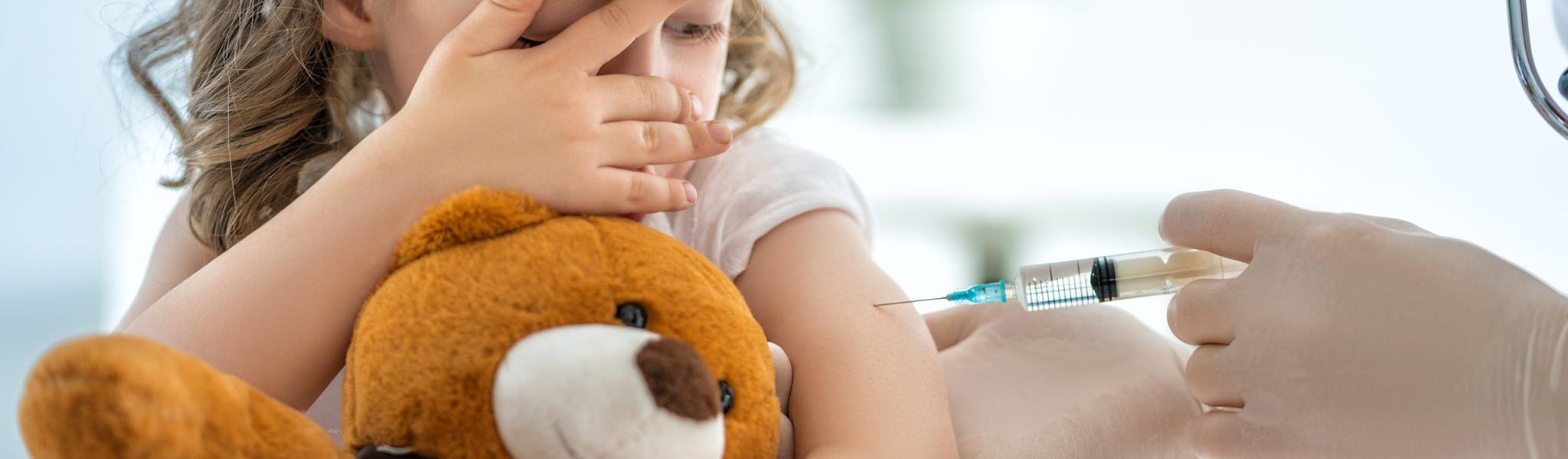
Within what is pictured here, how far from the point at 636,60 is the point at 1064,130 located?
173cm

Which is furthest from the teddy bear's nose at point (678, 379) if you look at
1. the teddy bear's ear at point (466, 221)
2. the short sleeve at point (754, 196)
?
the short sleeve at point (754, 196)

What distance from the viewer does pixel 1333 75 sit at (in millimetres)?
2170

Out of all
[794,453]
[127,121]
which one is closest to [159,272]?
[127,121]

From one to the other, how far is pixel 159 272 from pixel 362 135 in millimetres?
256

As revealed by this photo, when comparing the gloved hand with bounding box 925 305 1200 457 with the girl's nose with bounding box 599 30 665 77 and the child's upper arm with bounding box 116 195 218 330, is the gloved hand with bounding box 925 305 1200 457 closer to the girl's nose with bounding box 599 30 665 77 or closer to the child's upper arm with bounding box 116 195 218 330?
the girl's nose with bounding box 599 30 665 77

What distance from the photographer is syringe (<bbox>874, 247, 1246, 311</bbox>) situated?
0.80 m

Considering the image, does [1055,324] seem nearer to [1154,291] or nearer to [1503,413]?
[1154,291]

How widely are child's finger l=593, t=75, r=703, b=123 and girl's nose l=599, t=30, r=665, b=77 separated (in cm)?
2

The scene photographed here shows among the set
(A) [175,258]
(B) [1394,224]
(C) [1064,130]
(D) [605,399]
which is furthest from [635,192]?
(C) [1064,130]

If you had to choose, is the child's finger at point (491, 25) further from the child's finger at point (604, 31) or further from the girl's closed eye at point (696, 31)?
the girl's closed eye at point (696, 31)

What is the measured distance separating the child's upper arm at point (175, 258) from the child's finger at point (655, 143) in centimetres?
59

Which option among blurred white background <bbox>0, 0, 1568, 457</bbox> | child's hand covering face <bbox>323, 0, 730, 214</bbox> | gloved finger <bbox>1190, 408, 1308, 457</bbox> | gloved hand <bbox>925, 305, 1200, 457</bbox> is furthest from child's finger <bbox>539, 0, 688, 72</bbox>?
blurred white background <bbox>0, 0, 1568, 457</bbox>

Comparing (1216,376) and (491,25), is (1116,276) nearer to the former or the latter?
(1216,376)

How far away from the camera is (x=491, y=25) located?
76cm
